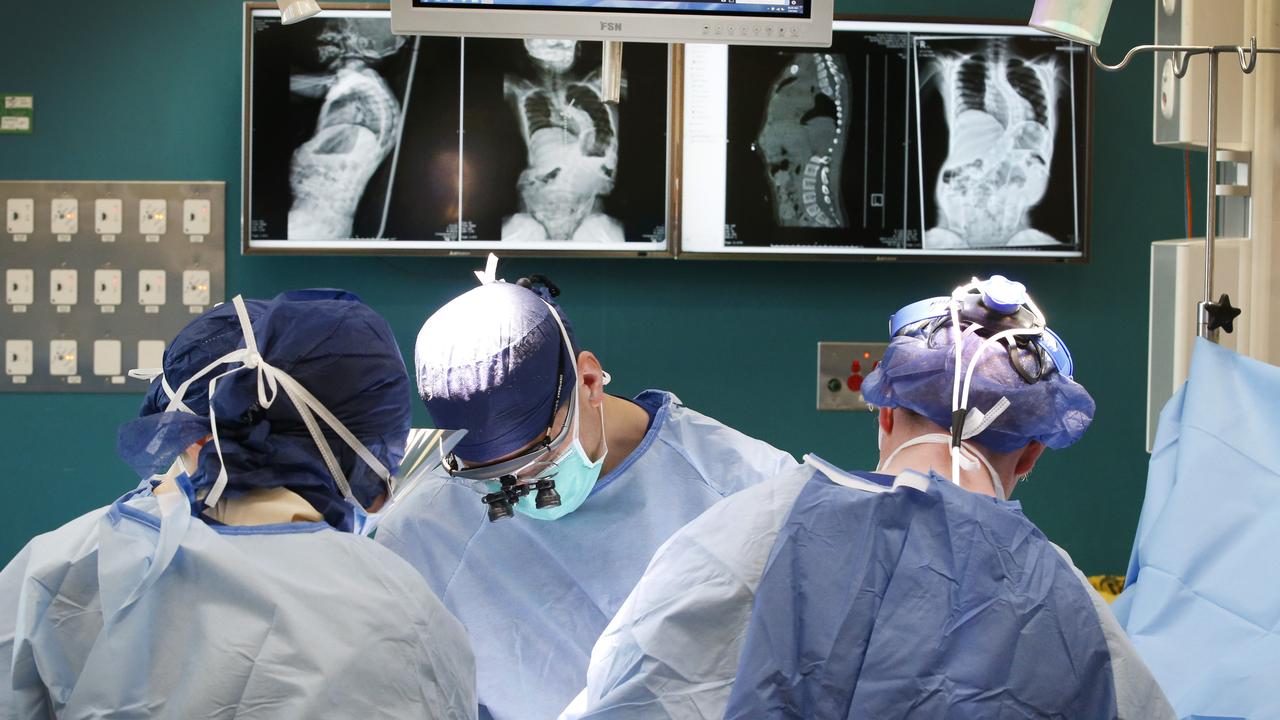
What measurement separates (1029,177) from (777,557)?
85.8 inches

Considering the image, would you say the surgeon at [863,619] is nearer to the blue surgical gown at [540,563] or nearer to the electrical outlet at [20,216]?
the blue surgical gown at [540,563]

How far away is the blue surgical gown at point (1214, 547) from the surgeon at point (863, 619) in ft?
1.81

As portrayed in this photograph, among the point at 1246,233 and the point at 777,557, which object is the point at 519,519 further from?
the point at 1246,233

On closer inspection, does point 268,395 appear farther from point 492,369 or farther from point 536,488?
point 536,488

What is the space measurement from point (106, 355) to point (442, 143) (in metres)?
1.07

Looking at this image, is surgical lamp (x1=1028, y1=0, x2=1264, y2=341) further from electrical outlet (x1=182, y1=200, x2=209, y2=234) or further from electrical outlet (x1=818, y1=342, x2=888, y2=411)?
electrical outlet (x1=182, y1=200, x2=209, y2=234)

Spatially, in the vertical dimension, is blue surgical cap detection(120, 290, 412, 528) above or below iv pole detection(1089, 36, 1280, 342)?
below

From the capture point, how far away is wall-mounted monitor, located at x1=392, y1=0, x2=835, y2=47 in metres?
1.59

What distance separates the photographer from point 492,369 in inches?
62.8

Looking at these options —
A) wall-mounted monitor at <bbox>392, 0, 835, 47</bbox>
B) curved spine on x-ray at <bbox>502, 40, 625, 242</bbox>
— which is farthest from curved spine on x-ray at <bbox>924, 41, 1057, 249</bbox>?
wall-mounted monitor at <bbox>392, 0, 835, 47</bbox>

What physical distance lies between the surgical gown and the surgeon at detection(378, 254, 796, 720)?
1.56 feet

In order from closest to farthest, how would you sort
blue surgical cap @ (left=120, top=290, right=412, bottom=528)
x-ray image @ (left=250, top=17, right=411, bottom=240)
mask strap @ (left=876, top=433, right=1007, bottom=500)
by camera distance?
blue surgical cap @ (left=120, top=290, right=412, bottom=528) → mask strap @ (left=876, top=433, right=1007, bottom=500) → x-ray image @ (left=250, top=17, right=411, bottom=240)

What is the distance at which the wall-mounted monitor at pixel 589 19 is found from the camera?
62.6 inches

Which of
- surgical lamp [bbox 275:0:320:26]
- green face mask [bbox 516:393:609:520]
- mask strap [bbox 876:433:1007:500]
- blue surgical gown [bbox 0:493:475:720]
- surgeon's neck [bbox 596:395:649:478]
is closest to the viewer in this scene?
blue surgical gown [bbox 0:493:475:720]
